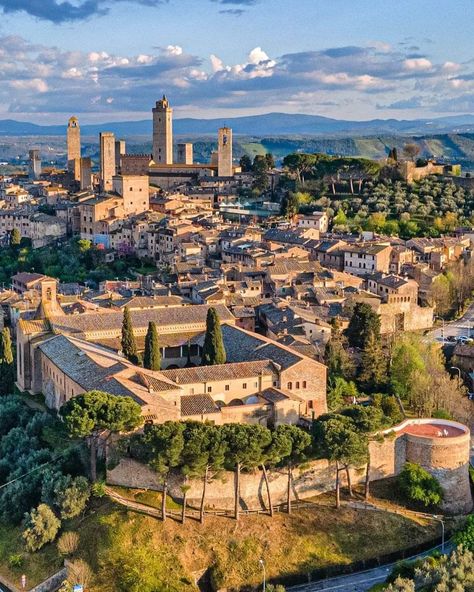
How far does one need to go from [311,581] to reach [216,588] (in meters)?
2.97

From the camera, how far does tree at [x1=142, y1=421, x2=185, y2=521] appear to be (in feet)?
83.5

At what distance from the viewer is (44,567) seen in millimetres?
25531

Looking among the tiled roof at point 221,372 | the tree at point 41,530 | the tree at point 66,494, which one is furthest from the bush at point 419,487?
the tree at point 41,530

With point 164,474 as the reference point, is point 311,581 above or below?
below

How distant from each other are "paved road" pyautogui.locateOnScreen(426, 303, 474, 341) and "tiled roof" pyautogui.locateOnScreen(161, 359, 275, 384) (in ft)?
48.9

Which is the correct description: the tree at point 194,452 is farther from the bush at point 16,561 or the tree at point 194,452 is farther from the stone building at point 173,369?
the bush at point 16,561

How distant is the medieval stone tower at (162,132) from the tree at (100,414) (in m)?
68.0

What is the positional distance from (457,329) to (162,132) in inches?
2125

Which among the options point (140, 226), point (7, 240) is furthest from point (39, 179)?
point (140, 226)

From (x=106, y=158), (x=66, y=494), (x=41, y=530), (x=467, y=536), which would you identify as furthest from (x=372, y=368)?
(x=106, y=158)

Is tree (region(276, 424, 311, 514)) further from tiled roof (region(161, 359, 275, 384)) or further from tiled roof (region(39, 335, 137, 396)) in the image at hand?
tiled roof (region(39, 335, 137, 396))

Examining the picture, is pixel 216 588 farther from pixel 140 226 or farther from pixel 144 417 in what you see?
pixel 140 226

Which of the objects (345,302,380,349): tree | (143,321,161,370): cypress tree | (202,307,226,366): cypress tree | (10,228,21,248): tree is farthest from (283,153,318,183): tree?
(143,321,161,370): cypress tree

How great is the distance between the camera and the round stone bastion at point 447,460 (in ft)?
97.9
